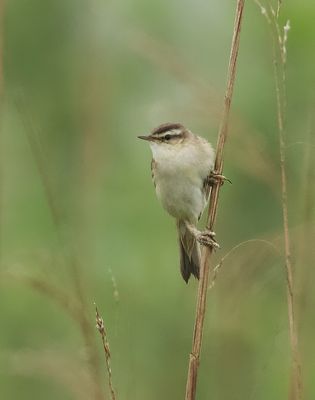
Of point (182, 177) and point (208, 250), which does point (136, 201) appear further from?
point (208, 250)

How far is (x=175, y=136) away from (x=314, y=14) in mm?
1113

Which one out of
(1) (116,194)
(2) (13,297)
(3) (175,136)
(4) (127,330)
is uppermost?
(1) (116,194)

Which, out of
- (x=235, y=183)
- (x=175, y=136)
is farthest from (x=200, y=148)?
(x=235, y=183)

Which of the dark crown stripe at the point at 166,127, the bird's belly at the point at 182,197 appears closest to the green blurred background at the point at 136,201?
the dark crown stripe at the point at 166,127

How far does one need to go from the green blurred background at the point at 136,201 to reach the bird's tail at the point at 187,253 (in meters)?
0.15

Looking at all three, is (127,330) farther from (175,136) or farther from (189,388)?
(175,136)

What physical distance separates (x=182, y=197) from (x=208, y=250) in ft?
3.36

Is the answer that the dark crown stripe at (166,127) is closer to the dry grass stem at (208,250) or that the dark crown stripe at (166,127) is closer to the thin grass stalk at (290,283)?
the dry grass stem at (208,250)

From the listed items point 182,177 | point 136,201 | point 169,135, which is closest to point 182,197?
point 182,177

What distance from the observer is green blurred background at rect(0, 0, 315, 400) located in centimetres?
321

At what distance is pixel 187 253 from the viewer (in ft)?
13.8

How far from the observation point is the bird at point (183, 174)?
3.99 metres

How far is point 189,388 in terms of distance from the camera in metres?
2.68

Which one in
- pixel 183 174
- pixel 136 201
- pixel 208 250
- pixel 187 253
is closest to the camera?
pixel 208 250
